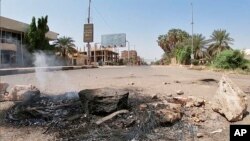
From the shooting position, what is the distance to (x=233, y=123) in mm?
6191

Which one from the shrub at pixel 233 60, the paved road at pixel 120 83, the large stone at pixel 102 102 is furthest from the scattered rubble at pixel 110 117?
the shrub at pixel 233 60

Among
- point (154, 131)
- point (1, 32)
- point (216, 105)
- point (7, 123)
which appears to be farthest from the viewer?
point (1, 32)

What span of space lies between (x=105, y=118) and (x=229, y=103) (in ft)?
8.70

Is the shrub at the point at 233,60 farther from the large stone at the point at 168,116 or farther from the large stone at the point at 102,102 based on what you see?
the large stone at the point at 102,102

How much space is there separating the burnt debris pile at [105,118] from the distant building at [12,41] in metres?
29.1

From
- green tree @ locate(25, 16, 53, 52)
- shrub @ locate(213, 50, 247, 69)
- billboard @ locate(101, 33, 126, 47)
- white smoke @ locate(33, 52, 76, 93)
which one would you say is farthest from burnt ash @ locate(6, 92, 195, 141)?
billboard @ locate(101, 33, 126, 47)

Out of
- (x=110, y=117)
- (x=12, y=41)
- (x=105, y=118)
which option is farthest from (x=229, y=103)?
(x=12, y=41)

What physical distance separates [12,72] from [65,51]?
1506 inches

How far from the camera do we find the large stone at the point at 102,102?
6273 millimetres

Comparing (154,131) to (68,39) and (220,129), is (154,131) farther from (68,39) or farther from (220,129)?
(68,39)

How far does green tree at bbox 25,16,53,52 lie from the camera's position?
3656 centimetres

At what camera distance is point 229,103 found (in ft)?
21.2

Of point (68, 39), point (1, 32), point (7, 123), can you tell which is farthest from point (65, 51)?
point (7, 123)

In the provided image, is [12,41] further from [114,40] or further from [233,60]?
[114,40]
